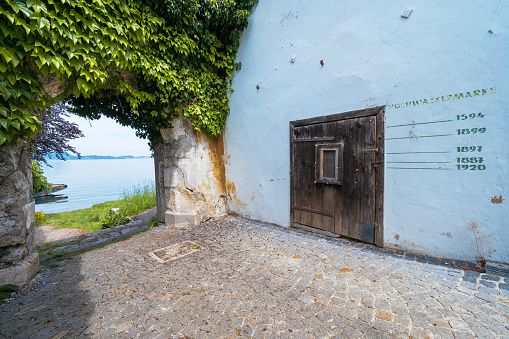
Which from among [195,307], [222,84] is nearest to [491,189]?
[195,307]

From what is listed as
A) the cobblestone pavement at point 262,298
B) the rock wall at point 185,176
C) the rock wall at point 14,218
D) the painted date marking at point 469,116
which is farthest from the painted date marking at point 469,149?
the rock wall at point 14,218

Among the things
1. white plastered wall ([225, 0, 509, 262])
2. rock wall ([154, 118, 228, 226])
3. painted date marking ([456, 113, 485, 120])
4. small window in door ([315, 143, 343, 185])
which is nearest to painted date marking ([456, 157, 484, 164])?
white plastered wall ([225, 0, 509, 262])

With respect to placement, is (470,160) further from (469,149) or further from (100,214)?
(100,214)

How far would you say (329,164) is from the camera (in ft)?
13.4

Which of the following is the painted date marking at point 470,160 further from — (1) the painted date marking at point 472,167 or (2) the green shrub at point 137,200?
(2) the green shrub at point 137,200

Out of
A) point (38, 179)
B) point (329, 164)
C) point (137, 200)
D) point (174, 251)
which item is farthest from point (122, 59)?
point (38, 179)

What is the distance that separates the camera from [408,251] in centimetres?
329

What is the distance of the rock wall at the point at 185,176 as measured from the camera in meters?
5.16

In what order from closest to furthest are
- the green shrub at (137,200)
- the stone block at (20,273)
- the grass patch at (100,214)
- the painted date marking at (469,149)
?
1. the stone block at (20,273)
2. the painted date marking at (469,149)
3. the grass patch at (100,214)
4. the green shrub at (137,200)

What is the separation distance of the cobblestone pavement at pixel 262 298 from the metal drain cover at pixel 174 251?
15 cm

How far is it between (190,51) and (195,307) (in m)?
4.62

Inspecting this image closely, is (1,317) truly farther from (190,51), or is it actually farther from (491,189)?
(491,189)

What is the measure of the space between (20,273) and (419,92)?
564 cm

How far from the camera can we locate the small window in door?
390 cm
